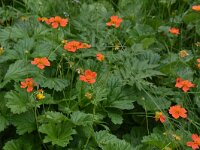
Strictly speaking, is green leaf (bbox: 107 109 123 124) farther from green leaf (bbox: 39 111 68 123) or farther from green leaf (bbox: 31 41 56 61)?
green leaf (bbox: 31 41 56 61)

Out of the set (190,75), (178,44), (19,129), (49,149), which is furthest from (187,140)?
(178,44)

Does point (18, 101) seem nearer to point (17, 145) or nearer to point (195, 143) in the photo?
point (17, 145)

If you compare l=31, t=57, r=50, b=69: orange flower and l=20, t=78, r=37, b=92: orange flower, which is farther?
l=31, t=57, r=50, b=69: orange flower

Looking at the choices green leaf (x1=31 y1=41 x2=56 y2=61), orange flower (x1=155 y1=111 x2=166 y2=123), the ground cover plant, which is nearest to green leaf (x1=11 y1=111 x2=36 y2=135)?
the ground cover plant

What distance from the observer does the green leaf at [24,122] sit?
2195 millimetres

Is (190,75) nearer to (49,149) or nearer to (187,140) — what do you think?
(187,140)

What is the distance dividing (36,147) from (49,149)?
67 millimetres

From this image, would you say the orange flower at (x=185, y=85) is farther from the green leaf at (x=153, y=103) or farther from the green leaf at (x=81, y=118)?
the green leaf at (x=81, y=118)

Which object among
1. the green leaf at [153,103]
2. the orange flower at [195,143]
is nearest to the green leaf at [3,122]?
the green leaf at [153,103]

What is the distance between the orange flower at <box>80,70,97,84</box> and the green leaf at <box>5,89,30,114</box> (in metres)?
0.30

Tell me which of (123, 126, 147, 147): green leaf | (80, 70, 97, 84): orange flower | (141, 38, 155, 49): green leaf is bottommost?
(123, 126, 147, 147): green leaf

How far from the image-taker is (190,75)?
106 inches

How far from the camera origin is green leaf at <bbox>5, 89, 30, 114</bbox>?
7.13 feet

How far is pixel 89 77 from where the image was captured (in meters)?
2.33
